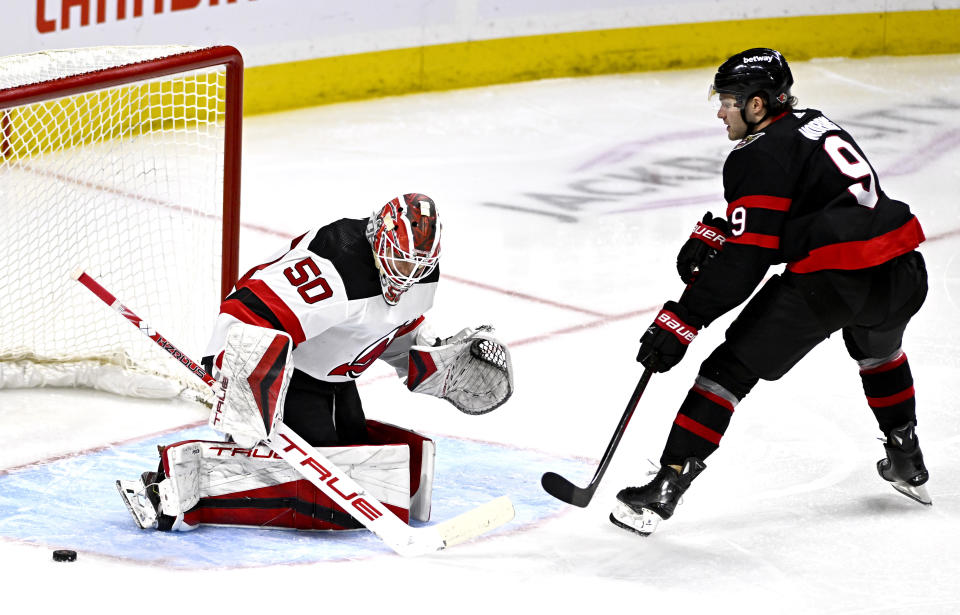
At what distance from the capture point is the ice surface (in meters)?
2.89

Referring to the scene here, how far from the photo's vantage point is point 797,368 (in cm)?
438

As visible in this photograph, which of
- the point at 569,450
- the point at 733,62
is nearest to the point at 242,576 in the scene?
the point at 569,450

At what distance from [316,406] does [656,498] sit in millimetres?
750

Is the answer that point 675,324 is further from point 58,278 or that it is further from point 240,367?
point 58,278

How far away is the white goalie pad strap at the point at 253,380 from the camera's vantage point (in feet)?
9.45

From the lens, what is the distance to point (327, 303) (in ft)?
9.88

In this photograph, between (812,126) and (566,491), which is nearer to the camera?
(812,126)

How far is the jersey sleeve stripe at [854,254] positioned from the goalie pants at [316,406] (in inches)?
40.2

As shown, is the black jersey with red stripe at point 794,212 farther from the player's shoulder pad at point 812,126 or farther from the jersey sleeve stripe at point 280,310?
the jersey sleeve stripe at point 280,310

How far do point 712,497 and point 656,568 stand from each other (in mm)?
468

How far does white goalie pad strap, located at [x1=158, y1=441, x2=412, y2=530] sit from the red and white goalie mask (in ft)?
1.19

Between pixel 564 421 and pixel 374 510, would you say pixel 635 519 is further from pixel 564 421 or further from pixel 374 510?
pixel 564 421

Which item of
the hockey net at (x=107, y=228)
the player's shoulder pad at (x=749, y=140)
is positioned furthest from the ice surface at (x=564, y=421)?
the player's shoulder pad at (x=749, y=140)

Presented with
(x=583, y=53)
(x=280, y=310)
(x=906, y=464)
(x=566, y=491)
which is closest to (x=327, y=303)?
(x=280, y=310)
